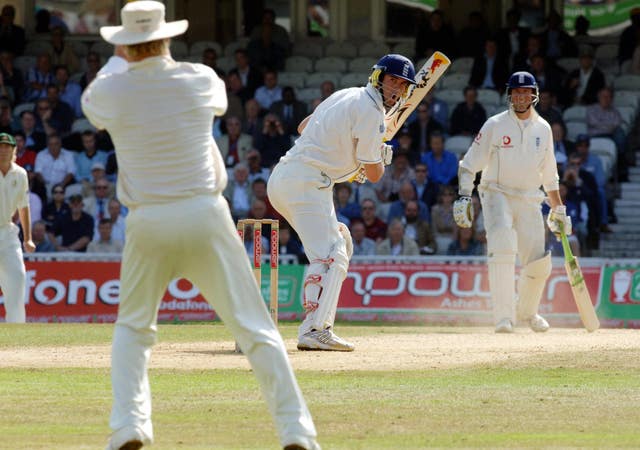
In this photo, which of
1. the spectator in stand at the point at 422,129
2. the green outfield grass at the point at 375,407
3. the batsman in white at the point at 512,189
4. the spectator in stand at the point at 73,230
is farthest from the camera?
the spectator in stand at the point at 422,129

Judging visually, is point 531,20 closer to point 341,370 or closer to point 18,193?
point 18,193

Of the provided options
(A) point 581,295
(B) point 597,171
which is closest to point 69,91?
(B) point 597,171

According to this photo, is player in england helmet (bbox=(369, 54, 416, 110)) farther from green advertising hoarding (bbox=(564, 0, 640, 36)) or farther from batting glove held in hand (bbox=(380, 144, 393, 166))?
green advertising hoarding (bbox=(564, 0, 640, 36))

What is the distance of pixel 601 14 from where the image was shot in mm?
24938

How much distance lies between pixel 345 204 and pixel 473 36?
4566 millimetres

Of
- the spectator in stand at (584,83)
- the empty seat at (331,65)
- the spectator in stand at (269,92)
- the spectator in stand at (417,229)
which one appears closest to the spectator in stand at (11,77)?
the spectator in stand at (269,92)

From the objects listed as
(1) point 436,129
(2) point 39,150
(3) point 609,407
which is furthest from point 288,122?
(3) point 609,407

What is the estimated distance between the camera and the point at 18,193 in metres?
16.8

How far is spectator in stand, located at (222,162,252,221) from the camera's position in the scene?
68.0 feet

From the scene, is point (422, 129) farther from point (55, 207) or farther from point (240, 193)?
point (55, 207)

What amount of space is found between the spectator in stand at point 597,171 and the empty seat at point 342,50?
5.35 metres

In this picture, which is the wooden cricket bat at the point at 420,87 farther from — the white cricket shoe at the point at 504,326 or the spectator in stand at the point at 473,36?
the spectator in stand at the point at 473,36

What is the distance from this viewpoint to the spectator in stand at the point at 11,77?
23.9m

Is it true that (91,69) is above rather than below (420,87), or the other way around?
below
